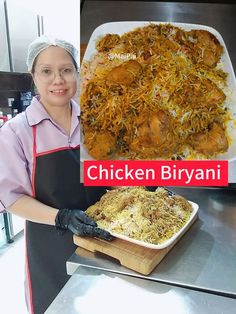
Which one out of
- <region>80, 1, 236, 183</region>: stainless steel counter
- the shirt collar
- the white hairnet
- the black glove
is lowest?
the black glove

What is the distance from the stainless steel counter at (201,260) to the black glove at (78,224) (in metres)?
0.07

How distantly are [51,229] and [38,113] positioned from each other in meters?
0.38

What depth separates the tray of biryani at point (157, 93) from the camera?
0.63 m

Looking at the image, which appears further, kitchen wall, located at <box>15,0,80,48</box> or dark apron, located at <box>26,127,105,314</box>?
dark apron, located at <box>26,127,105,314</box>

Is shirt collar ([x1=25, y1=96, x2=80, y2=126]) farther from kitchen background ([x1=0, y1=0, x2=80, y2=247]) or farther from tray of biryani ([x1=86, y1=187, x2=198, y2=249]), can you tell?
tray of biryani ([x1=86, y1=187, x2=198, y2=249])

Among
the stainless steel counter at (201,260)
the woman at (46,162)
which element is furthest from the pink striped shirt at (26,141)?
the stainless steel counter at (201,260)

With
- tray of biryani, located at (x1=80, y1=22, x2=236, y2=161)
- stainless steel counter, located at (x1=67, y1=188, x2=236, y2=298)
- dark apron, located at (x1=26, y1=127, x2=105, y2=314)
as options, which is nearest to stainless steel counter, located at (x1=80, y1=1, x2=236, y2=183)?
tray of biryani, located at (x1=80, y1=22, x2=236, y2=161)

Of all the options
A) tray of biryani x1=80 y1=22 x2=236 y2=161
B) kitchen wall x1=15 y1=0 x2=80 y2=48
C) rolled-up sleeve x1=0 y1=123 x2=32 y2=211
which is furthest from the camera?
rolled-up sleeve x1=0 y1=123 x2=32 y2=211

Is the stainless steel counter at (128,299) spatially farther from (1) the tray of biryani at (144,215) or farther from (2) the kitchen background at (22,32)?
(2) the kitchen background at (22,32)

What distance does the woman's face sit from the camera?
0.77m

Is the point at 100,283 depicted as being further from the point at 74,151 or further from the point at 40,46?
the point at 40,46

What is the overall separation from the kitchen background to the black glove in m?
0.39

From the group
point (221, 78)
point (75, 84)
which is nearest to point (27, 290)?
point (75, 84)

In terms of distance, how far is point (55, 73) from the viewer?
2.53 ft
